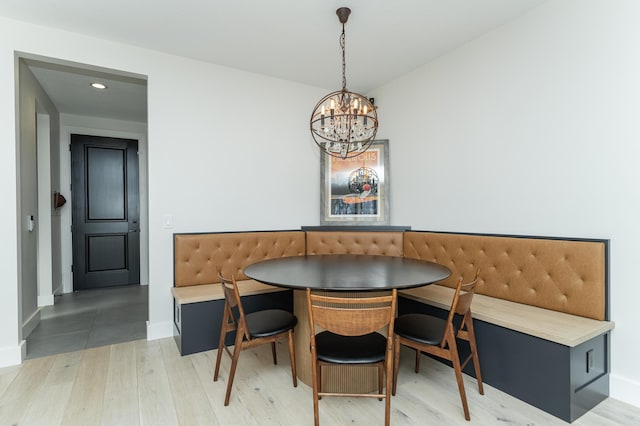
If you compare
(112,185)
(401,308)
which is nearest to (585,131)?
(401,308)

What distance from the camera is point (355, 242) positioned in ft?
11.7

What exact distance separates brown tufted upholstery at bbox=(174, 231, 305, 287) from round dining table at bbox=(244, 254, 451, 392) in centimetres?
88

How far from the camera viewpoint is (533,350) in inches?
75.2

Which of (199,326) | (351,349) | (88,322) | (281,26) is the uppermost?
(281,26)

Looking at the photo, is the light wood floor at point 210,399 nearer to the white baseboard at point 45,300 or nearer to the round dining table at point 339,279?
the round dining table at point 339,279

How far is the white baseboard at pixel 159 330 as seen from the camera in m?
3.00

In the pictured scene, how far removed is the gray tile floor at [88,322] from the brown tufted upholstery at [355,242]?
1959 millimetres

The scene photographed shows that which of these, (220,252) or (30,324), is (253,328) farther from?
(30,324)

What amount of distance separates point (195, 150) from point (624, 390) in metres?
3.79

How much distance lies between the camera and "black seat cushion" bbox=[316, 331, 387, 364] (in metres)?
1.63

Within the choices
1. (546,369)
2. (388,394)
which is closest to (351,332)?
(388,394)

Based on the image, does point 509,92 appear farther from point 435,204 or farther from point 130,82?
point 130,82

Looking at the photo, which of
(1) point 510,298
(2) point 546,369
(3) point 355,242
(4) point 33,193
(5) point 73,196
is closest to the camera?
(2) point 546,369

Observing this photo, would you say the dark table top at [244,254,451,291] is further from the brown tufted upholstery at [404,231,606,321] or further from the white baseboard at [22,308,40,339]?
the white baseboard at [22,308,40,339]
